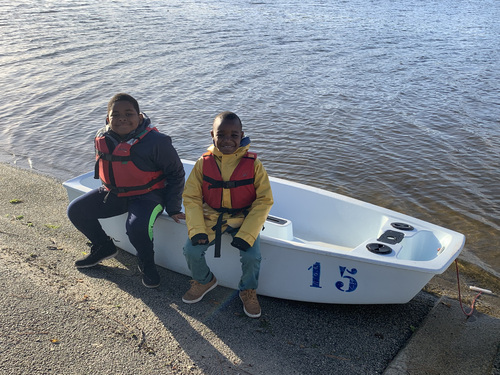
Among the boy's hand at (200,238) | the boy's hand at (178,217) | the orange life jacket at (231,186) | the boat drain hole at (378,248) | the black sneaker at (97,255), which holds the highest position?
the orange life jacket at (231,186)

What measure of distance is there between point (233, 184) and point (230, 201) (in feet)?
0.40

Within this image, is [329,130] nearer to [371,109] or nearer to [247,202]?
[371,109]

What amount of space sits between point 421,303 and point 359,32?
1290cm

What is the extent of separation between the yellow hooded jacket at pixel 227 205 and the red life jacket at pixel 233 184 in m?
0.03

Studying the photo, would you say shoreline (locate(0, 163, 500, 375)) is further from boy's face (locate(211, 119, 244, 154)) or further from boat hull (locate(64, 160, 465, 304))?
boy's face (locate(211, 119, 244, 154))

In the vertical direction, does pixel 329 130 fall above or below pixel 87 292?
below

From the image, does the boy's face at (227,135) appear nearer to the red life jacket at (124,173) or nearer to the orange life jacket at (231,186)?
the orange life jacket at (231,186)

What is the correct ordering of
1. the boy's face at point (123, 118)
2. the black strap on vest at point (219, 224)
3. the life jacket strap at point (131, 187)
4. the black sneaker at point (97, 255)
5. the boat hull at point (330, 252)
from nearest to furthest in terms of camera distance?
the boat hull at point (330, 252), the black strap on vest at point (219, 224), the boy's face at point (123, 118), the life jacket strap at point (131, 187), the black sneaker at point (97, 255)

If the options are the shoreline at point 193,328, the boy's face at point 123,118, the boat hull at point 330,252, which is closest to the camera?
the shoreline at point 193,328

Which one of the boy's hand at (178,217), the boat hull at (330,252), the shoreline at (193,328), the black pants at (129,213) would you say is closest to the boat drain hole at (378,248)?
the boat hull at (330,252)

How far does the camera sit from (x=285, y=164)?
6.71 m

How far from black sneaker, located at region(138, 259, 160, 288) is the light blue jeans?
1.26ft

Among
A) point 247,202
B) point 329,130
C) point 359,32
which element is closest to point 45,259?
point 247,202

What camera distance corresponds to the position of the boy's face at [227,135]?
3.11 m
